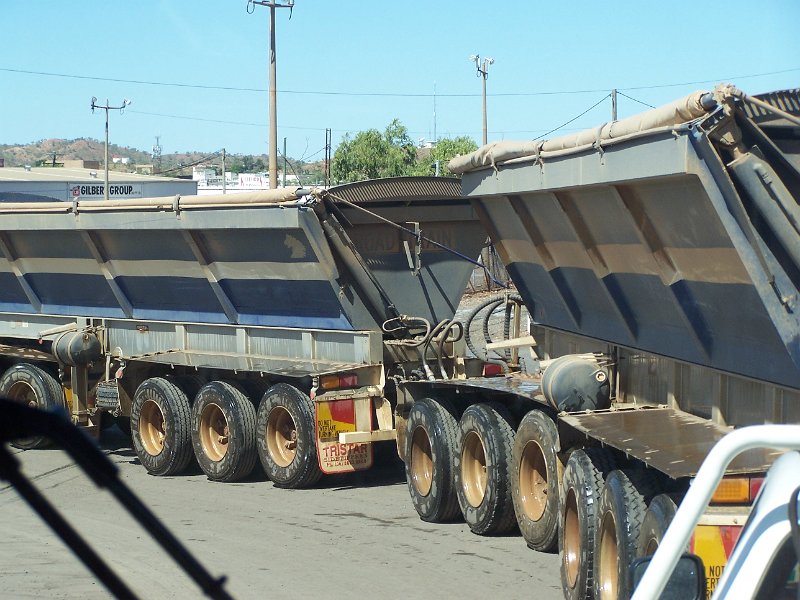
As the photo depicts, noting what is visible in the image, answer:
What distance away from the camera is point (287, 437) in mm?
11406

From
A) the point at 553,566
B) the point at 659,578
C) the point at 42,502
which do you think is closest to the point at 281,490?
the point at 553,566

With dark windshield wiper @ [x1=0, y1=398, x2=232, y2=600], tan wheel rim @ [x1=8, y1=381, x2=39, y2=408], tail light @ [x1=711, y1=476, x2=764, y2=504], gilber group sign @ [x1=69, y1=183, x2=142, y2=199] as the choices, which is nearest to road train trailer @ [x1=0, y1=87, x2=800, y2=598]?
tail light @ [x1=711, y1=476, x2=764, y2=504]

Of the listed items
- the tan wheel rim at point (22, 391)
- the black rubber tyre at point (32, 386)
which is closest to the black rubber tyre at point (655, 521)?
the black rubber tyre at point (32, 386)

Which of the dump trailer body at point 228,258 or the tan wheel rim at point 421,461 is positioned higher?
the dump trailer body at point 228,258

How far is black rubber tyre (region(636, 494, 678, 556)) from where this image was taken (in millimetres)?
5844

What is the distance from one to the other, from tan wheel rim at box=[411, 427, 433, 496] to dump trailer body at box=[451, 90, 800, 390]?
1.47m

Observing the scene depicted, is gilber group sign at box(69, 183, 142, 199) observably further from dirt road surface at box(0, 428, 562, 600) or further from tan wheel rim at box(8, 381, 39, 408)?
dirt road surface at box(0, 428, 562, 600)

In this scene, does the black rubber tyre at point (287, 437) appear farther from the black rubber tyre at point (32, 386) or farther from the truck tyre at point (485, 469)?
the black rubber tyre at point (32, 386)

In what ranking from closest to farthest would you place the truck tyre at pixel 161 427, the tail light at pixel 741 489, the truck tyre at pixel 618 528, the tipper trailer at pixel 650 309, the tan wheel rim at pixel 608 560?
the tail light at pixel 741 489, the tipper trailer at pixel 650 309, the truck tyre at pixel 618 528, the tan wheel rim at pixel 608 560, the truck tyre at pixel 161 427

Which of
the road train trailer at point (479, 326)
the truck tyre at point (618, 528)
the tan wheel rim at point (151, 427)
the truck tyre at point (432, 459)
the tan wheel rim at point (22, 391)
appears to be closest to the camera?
the road train trailer at point (479, 326)

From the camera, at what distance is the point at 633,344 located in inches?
307

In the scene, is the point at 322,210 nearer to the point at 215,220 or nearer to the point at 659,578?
the point at 215,220

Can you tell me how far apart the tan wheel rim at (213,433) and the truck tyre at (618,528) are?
5892 mm

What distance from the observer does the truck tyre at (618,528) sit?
632 cm
